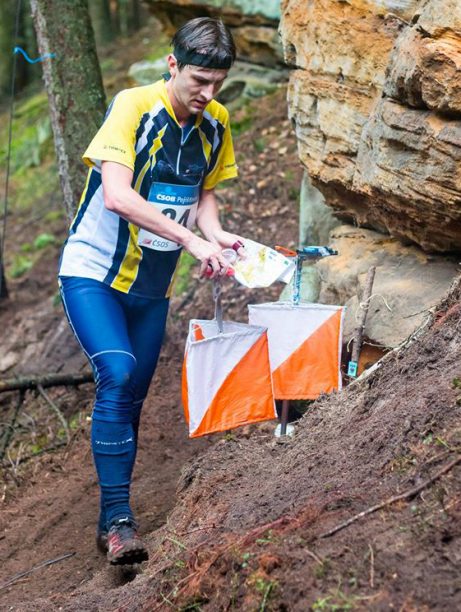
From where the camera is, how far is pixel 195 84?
165 inches

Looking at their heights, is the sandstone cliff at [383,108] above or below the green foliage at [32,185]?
above

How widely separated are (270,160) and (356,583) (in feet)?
24.8

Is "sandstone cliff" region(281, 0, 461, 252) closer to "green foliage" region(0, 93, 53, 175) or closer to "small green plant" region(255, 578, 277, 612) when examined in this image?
"small green plant" region(255, 578, 277, 612)

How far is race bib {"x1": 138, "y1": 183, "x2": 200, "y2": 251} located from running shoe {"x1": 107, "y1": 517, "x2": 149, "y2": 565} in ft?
4.65

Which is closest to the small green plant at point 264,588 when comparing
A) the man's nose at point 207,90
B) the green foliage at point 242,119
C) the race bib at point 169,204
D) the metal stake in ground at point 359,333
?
the race bib at point 169,204

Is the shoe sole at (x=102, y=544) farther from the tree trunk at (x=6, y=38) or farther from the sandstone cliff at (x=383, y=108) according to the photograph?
the tree trunk at (x=6, y=38)

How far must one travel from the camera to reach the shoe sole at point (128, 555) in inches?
156

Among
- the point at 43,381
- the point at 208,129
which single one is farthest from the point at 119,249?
the point at 43,381

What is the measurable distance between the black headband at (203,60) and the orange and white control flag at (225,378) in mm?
1311

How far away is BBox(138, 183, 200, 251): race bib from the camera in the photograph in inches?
174

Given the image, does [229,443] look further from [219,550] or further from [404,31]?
[404,31]

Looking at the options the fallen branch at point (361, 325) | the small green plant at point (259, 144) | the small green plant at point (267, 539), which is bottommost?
the small green plant at point (259, 144)

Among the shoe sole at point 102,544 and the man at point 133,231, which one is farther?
the shoe sole at point 102,544

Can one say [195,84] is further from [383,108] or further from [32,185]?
[32,185]
